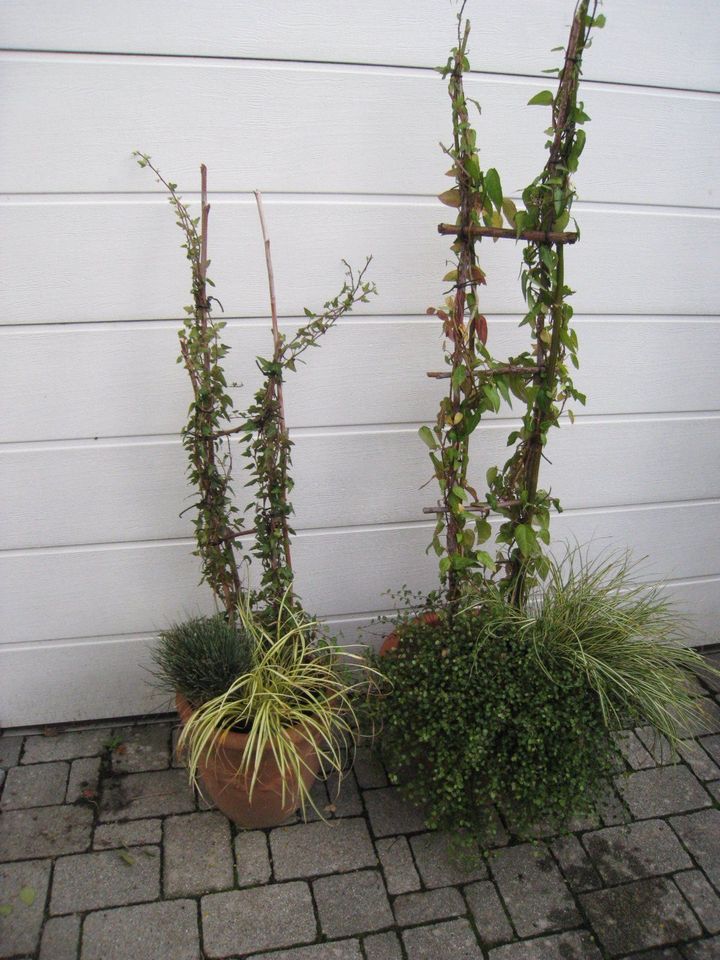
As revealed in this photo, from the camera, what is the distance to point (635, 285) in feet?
7.99

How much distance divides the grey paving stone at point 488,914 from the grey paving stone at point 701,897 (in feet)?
1.66

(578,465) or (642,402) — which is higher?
(642,402)

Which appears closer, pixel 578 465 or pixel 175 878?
pixel 175 878

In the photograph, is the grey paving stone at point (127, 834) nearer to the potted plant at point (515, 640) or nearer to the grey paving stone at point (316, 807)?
the grey paving stone at point (316, 807)

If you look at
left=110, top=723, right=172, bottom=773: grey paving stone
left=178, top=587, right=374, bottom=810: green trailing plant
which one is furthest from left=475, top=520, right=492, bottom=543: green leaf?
left=110, top=723, right=172, bottom=773: grey paving stone

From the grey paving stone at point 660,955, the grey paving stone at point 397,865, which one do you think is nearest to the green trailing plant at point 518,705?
the grey paving stone at point 397,865

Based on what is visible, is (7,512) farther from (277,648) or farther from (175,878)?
(175,878)

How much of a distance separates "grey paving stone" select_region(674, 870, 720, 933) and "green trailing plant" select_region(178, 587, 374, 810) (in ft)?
3.26

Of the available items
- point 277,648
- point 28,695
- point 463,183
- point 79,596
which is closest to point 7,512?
point 79,596

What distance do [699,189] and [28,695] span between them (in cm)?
268

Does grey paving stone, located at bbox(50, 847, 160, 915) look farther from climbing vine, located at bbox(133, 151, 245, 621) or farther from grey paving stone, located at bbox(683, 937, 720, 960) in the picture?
grey paving stone, located at bbox(683, 937, 720, 960)

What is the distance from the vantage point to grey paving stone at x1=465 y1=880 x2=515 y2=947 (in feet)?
6.35

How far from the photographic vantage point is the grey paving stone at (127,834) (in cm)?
215

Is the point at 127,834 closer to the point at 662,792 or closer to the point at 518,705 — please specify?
the point at 518,705
